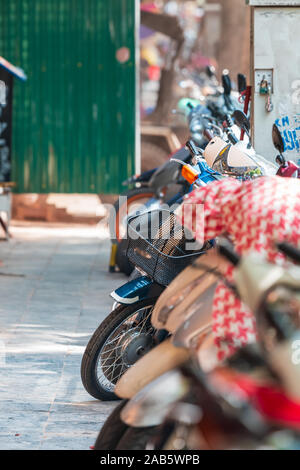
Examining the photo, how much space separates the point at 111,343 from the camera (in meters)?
4.62

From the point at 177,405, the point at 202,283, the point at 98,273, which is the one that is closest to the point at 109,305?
the point at 98,273

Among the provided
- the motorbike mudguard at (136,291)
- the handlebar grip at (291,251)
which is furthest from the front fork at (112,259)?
the handlebar grip at (291,251)

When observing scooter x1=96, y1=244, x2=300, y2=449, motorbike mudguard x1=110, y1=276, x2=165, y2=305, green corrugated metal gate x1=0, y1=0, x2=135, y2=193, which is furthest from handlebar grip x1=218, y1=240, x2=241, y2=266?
green corrugated metal gate x1=0, y1=0, x2=135, y2=193

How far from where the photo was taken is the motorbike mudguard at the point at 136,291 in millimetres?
4457

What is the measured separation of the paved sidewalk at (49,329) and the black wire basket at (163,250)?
2.84ft

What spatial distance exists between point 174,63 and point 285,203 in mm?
11620

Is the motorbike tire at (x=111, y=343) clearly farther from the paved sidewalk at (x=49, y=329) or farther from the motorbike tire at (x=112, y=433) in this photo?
the motorbike tire at (x=112, y=433)

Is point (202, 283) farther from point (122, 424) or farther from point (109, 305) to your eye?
point (109, 305)

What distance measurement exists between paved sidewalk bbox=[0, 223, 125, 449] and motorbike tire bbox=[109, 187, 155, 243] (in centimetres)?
45

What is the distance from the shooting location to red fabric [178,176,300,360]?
3.08 meters

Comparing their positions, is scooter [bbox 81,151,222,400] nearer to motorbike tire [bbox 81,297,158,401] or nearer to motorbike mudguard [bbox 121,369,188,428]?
motorbike tire [bbox 81,297,158,401]

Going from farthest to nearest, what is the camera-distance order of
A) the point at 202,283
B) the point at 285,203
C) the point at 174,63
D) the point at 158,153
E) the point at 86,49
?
the point at 174,63 < the point at 158,153 < the point at 86,49 < the point at 202,283 < the point at 285,203

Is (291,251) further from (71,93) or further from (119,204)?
(71,93)
